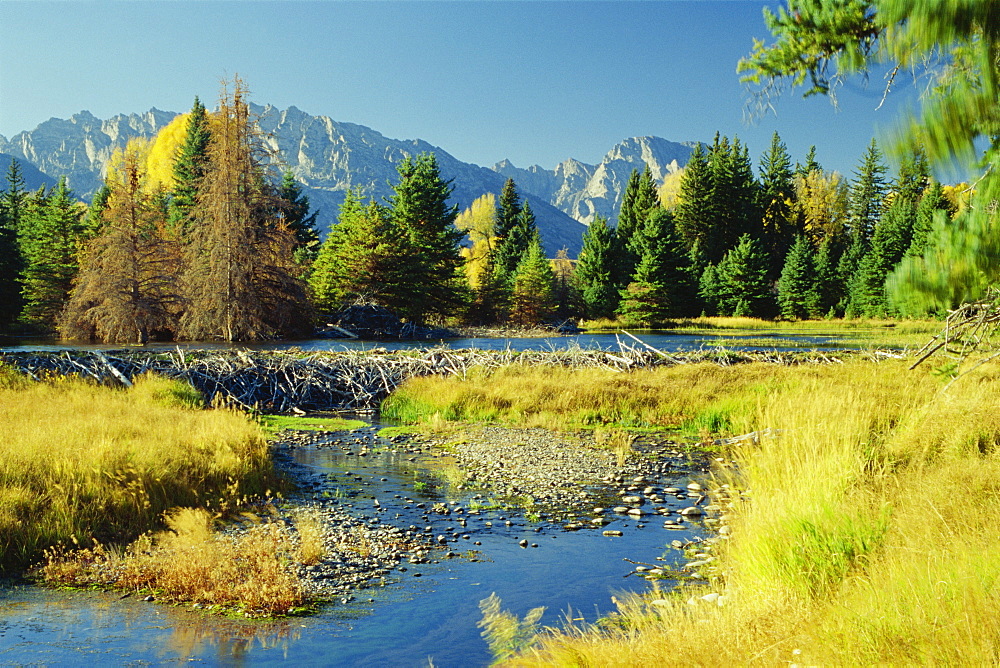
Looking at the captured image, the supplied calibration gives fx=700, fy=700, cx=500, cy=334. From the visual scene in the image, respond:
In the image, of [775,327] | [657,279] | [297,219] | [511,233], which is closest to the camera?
[775,327]

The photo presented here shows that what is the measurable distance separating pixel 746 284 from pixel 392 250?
115 ft

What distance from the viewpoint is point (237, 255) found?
4034cm

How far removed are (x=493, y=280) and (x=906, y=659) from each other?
67.5 m

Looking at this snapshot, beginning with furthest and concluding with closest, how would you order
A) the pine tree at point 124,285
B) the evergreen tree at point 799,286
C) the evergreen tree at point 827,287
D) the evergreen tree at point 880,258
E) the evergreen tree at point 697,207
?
the evergreen tree at point 697,207 < the evergreen tree at point 827,287 < the evergreen tree at point 799,286 < the evergreen tree at point 880,258 < the pine tree at point 124,285

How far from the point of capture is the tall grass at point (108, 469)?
8414mm

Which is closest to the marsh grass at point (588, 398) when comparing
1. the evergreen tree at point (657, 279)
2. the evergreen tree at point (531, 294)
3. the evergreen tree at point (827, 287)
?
the evergreen tree at point (657, 279)

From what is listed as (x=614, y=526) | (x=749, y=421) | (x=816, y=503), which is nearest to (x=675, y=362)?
(x=749, y=421)

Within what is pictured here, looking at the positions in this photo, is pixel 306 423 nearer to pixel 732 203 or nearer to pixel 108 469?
pixel 108 469

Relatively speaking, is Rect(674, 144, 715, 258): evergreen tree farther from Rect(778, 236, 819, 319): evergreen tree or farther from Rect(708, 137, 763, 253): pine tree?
Rect(778, 236, 819, 319): evergreen tree

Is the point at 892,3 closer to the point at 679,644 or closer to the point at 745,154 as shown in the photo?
the point at 679,644

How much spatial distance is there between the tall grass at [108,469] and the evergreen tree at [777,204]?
254 feet

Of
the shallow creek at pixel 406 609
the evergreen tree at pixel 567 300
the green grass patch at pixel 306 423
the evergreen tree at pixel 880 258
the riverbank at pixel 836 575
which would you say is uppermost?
the evergreen tree at pixel 880 258

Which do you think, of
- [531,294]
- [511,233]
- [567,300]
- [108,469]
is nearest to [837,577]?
[108,469]

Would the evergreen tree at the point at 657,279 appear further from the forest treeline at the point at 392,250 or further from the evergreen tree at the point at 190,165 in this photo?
the evergreen tree at the point at 190,165
